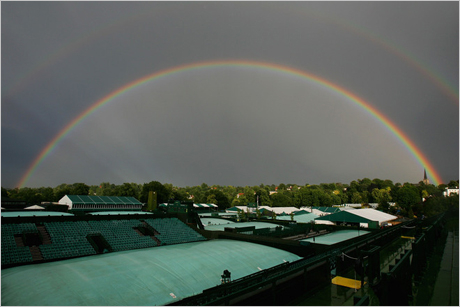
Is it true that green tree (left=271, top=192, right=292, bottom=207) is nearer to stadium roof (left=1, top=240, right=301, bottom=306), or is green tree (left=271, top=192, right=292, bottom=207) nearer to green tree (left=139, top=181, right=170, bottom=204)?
green tree (left=139, top=181, right=170, bottom=204)

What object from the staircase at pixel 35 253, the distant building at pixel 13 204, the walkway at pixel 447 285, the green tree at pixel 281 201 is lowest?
the green tree at pixel 281 201

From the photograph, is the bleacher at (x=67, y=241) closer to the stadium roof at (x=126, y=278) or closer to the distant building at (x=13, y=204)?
the stadium roof at (x=126, y=278)

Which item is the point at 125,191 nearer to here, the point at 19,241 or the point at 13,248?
the point at 19,241

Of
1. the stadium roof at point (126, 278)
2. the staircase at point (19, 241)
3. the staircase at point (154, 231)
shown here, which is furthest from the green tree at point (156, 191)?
the stadium roof at point (126, 278)

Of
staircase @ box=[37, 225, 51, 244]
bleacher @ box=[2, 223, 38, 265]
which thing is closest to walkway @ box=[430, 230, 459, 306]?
bleacher @ box=[2, 223, 38, 265]

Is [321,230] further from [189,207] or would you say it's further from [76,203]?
[76,203]

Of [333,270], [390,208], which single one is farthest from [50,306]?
[390,208]

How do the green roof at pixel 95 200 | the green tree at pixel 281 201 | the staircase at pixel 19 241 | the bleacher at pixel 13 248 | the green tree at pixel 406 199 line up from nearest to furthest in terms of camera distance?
the bleacher at pixel 13 248, the staircase at pixel 19 241, the green roof at pixel 95 200, the green tree at pixel 406 199, the green tree at pixel 281 201
